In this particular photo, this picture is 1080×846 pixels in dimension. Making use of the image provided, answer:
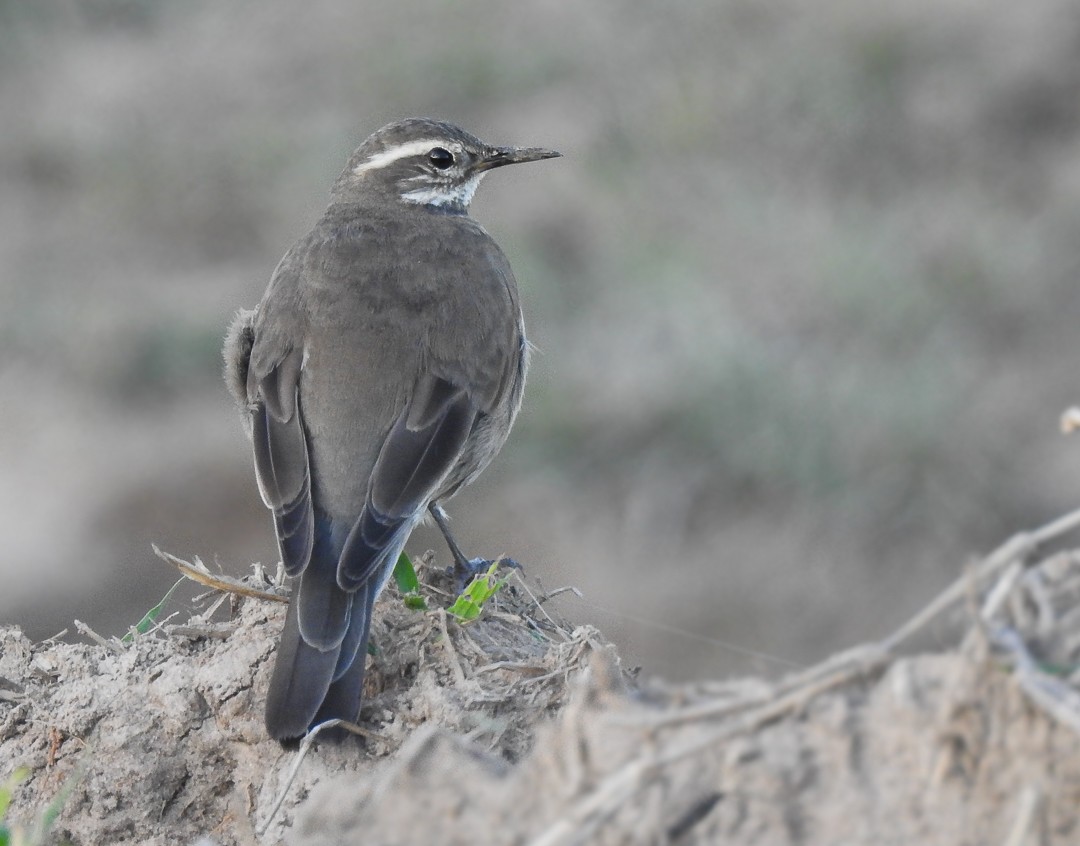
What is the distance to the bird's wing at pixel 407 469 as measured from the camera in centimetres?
527

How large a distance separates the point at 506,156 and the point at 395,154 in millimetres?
525

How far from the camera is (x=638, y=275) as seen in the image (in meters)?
11.1

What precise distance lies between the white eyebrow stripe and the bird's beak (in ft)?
0.77

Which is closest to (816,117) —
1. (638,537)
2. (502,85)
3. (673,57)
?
(673,57)

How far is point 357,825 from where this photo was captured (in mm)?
3242

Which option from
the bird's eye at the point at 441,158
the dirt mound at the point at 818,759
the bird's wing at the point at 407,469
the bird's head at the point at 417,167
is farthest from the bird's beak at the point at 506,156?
the dirt mound at the point at 818,759

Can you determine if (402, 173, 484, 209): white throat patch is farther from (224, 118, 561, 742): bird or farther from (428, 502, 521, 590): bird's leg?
(428, 502, 521, 590): bird's leg

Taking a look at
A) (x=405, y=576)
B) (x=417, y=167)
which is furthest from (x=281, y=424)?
(x=417, y=167)

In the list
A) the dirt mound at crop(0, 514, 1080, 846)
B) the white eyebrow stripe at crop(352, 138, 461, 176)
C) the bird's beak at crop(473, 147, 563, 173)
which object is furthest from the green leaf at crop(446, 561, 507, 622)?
the bird's beak at crop(473, 147, 563, 173)

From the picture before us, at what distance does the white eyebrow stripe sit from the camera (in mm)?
7312

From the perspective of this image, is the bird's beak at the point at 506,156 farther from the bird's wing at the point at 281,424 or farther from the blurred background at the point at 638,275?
the blurred background at the point at 638,275

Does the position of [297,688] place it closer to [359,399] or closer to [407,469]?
[407,469]

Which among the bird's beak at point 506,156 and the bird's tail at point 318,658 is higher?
the bird's beak at point 506,156

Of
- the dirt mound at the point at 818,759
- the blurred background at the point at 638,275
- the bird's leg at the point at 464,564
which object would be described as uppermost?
the blurred background at the point at 638,275
